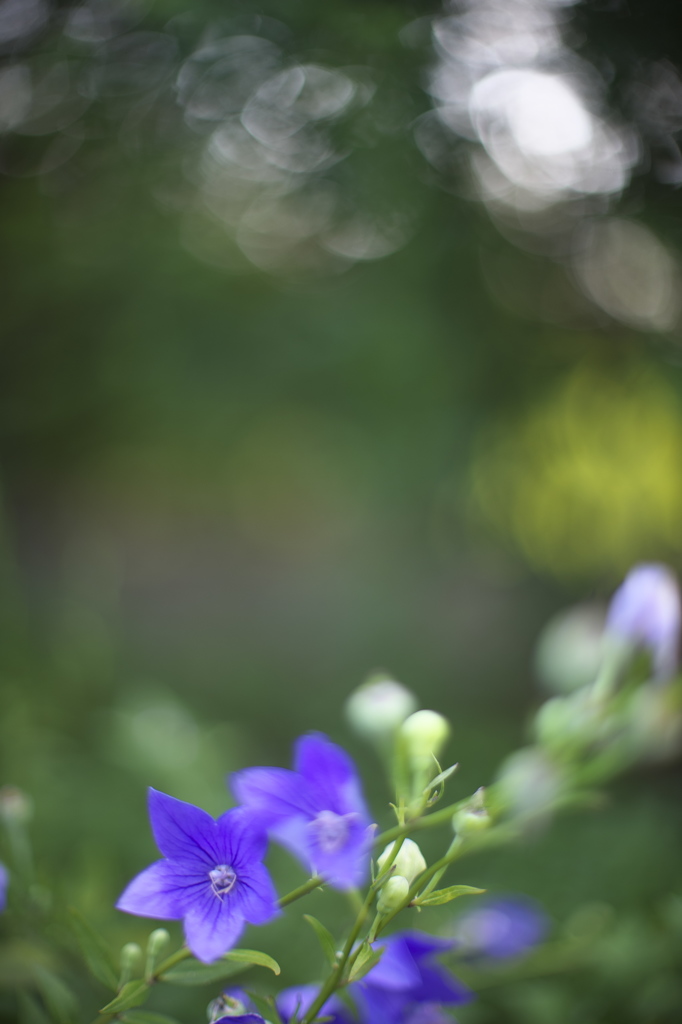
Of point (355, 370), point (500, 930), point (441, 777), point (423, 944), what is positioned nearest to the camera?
point (441, 777)

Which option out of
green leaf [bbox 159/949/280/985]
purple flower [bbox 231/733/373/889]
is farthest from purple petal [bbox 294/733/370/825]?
green leaf [bbox 159/949/280/985]

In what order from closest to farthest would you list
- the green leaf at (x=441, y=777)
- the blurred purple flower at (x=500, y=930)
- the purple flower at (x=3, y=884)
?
the green leaf at (x=441, y=777) → the purple flower at (x=3, y=884) → the blurred purple flower at (x=500, y=930)

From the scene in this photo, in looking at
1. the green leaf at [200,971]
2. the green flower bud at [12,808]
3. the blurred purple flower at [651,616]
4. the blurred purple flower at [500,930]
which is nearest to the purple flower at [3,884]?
the green flower bud at [12,808]

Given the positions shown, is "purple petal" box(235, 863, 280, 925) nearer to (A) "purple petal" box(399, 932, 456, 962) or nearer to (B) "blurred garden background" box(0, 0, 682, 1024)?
(A) "purple petal" box(399, 932, 456, 962)

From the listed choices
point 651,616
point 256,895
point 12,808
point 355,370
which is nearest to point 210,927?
point 256,895

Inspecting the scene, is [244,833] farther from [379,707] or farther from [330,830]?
[379,707]

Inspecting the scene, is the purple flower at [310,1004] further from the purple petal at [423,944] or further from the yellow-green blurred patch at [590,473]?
the yellow-green blurred patch at [590,473]
